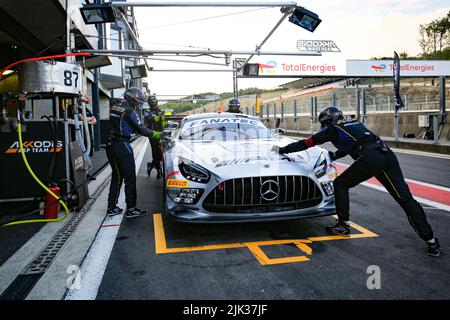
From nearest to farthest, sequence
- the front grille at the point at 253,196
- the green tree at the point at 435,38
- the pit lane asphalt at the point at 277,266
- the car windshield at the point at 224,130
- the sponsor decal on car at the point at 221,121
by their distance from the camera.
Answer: the pit lane asphalt at the point at 277,266, the front grille at the point at 253,196, the car windshield at the point at 224,130, the sponsor decal on car at the point at 221,121, the green tree at the point at 435,38

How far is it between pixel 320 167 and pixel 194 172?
139cm

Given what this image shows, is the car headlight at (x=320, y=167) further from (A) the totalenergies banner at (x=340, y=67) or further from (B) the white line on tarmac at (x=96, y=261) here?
(A) the totalenergies banner at (x=340, y=67)

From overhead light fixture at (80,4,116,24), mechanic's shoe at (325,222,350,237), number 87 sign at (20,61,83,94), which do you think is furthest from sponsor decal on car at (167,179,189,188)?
overhead light fixture at (80,4,116,24)

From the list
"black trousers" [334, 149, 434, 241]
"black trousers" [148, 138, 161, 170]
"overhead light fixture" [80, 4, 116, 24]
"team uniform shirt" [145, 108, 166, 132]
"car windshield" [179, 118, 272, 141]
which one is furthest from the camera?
"team uniform shirt" [145, 108, 166, 132]

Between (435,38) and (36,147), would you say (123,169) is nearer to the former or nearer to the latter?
(36,147)

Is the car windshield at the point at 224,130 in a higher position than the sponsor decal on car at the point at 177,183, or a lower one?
higher

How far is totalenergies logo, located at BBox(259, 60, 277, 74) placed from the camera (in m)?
34.6

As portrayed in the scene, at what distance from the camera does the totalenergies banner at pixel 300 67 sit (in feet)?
114

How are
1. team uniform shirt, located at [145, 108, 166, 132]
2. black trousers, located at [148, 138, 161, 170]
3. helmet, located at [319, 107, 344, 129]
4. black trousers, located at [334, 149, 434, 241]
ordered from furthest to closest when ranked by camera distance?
team uniform shirt, located at [145, 108, 166, 132] < black trousers, located at [148, 138, 161, 170] < helmet, located at [319, 107, 344, 129] < black trousers, located at [334, 149, 434, 241]

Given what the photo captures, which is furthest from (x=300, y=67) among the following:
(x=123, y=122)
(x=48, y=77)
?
(x=48, y=77)

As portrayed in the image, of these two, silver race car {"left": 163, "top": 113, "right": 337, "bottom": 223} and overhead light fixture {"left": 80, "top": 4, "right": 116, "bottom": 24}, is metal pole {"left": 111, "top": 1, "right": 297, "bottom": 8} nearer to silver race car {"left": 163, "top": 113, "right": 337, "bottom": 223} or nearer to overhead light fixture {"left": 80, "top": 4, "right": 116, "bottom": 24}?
overhead light fixture {"left": 80, "top": 4, "right": 116, "bottom": 24}

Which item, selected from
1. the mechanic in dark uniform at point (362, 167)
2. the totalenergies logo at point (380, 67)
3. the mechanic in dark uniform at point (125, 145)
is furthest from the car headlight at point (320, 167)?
the totalenergies logo at point (380, 67)

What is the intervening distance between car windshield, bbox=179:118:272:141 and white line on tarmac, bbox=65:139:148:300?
1619mm
